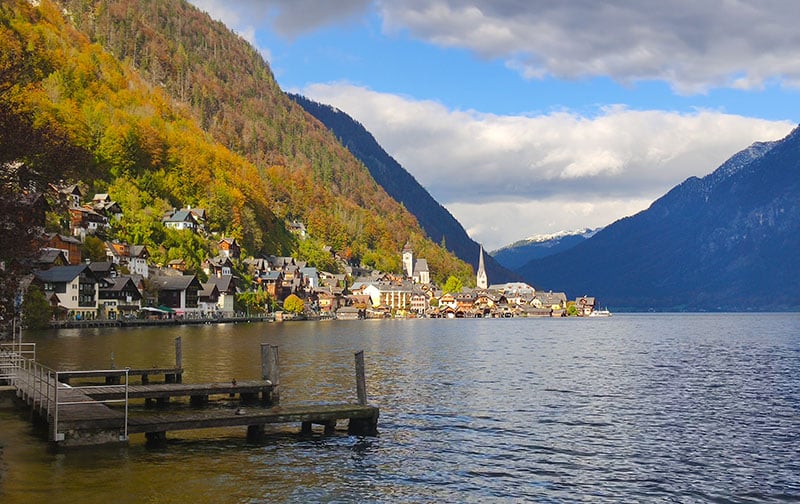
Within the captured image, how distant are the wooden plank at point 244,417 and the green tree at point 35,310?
9352 cm

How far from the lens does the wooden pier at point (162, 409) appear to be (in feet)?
90.8

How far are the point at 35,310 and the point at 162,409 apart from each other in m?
86.9

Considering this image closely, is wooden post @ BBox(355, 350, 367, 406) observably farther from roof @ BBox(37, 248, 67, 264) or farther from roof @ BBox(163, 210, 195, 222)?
roof @ BBox(163, 210, 195, 222)

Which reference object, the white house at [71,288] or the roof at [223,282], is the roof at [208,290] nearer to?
the roof at [223,282]

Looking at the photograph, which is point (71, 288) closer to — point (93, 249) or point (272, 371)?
point (93, 249)

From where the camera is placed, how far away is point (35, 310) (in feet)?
379

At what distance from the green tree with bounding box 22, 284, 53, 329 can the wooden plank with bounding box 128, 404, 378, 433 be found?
93522 mm

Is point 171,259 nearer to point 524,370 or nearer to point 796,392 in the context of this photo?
point 524,370

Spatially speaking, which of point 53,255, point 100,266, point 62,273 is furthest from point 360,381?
point 100,266

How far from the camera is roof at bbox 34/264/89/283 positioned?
447 feet

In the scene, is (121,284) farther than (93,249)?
No

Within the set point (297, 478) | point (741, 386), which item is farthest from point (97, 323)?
point (297, 478)

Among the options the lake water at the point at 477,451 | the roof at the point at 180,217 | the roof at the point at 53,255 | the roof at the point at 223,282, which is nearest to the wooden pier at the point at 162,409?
the lake water at the point at 477,451

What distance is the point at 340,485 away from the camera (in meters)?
24.6
